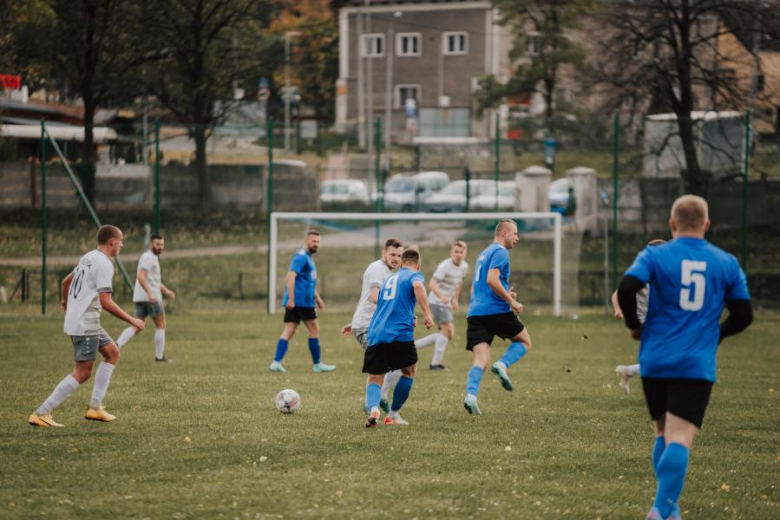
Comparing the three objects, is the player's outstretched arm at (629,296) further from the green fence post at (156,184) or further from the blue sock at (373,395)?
the green fence post at (156,184)

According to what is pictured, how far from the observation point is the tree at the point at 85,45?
30.2m

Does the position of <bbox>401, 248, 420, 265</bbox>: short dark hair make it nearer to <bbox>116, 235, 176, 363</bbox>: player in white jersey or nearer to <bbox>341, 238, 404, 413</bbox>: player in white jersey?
<bbox>341, 238, 404, 413</bbox>: player in white jersey

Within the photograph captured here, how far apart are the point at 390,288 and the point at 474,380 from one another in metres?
1.67

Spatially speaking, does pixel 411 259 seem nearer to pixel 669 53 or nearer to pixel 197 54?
pixel 669 53

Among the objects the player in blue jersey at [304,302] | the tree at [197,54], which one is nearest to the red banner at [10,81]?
the tree at [197,54]

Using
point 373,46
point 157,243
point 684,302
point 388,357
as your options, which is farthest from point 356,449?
point 373,46

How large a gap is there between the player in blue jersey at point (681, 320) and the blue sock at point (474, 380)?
463 centimetres

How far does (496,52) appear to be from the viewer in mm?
60906

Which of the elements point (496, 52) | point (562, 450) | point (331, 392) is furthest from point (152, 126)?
point (496, 52)

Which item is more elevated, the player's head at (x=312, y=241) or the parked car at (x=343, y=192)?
the parked car at (x=343, y=192)

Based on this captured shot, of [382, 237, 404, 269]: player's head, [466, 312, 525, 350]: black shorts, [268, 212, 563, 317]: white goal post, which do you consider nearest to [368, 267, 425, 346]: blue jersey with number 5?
[382, 237, 404, 269]: player's head

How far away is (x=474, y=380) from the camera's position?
11688mm

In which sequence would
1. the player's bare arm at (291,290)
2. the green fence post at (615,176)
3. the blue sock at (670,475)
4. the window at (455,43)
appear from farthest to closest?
the window at (455,43) < the green fence post at (615,176) < the player's bare arm at (291,290) < the blue sock at (670,475)

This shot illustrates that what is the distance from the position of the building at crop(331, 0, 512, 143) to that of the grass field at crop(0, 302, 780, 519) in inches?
1821
